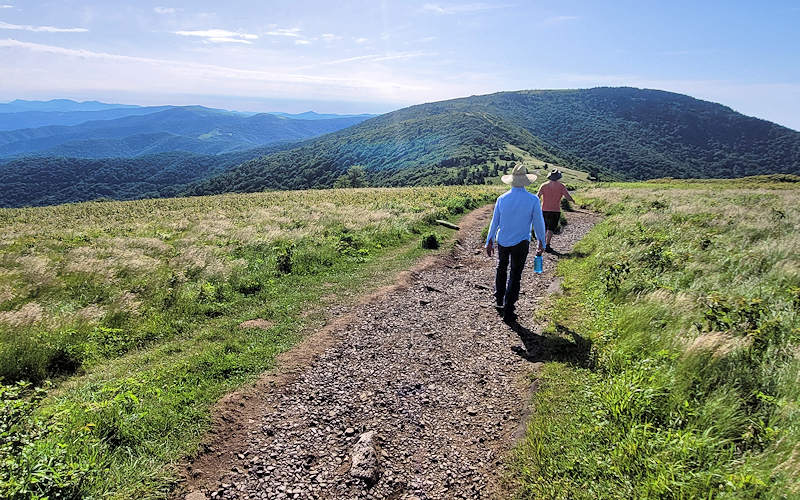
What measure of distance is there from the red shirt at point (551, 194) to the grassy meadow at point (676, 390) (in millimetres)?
5730

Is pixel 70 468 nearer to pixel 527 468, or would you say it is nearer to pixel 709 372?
pixel 527 468

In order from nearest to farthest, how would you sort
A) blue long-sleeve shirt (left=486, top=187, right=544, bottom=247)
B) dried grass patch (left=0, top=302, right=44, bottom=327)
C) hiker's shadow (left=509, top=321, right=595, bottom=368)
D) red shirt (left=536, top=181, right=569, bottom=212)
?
hiker's shadow (left=509, top=321, right=595, bottom=368)
dried grass patch (left=0, top=302, right=44, bottom=327)
blue long-sleeve shirt (left=486, top=187, right=544, bottom=247)
red shirt (left=536, top=181, right=569, bottom=212)

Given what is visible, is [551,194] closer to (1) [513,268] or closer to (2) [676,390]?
(1) [513,268]

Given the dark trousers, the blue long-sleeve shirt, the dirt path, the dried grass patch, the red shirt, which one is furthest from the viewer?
the red shirt

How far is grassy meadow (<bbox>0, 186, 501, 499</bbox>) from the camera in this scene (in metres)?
3.88

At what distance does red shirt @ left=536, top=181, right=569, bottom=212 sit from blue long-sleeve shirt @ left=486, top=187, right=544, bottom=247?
6228 millimetres

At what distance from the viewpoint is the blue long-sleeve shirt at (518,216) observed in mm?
7637

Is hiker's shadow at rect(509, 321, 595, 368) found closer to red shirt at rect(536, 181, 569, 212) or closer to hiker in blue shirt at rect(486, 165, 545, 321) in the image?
hiker in blue shirt at rect(486, 165, 545, 321)

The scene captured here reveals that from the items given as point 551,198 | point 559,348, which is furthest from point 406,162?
point 559,348

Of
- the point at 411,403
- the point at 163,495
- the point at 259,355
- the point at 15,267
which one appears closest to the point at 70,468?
the point at 163,495

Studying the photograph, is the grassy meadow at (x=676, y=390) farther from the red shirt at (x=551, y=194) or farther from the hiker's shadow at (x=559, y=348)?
the red shirt at (x=551, y=194)

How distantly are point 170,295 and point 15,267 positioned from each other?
5.63 metres

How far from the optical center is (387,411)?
17.0 ft

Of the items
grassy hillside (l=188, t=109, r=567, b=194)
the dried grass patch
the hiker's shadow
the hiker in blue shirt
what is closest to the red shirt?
the hiker in blue shirt
